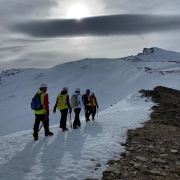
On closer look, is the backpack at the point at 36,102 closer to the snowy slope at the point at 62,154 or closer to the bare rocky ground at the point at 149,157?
the snowy slope at the point at 62,154

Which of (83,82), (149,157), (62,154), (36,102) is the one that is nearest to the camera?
(149,157)

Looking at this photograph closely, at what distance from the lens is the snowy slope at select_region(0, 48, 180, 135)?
1277 inches

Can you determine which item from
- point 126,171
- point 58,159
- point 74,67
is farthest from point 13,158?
point 74,67

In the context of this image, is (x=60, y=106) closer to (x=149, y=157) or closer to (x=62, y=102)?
(x=62, y=102)

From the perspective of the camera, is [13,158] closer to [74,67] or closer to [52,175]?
[52,175]

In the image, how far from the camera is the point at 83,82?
4819 cm

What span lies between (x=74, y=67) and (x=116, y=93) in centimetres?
2477

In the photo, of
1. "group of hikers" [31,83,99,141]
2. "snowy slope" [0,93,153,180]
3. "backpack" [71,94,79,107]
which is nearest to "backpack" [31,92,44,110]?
"group of hikers" [31,83,99,141]

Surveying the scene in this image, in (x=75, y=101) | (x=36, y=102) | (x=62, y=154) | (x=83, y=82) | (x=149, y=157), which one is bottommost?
(x=149, y=157)

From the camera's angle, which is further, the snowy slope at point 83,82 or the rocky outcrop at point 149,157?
the snowy slope at point 83,82

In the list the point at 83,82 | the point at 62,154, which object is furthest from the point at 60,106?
the point at 83,82

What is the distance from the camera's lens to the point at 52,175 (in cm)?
605

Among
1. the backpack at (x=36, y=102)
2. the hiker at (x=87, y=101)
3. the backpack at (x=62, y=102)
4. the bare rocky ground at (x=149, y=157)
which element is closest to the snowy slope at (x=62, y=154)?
the bare rocky ground at (x=149, y=157)

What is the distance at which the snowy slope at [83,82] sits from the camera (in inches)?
1277
